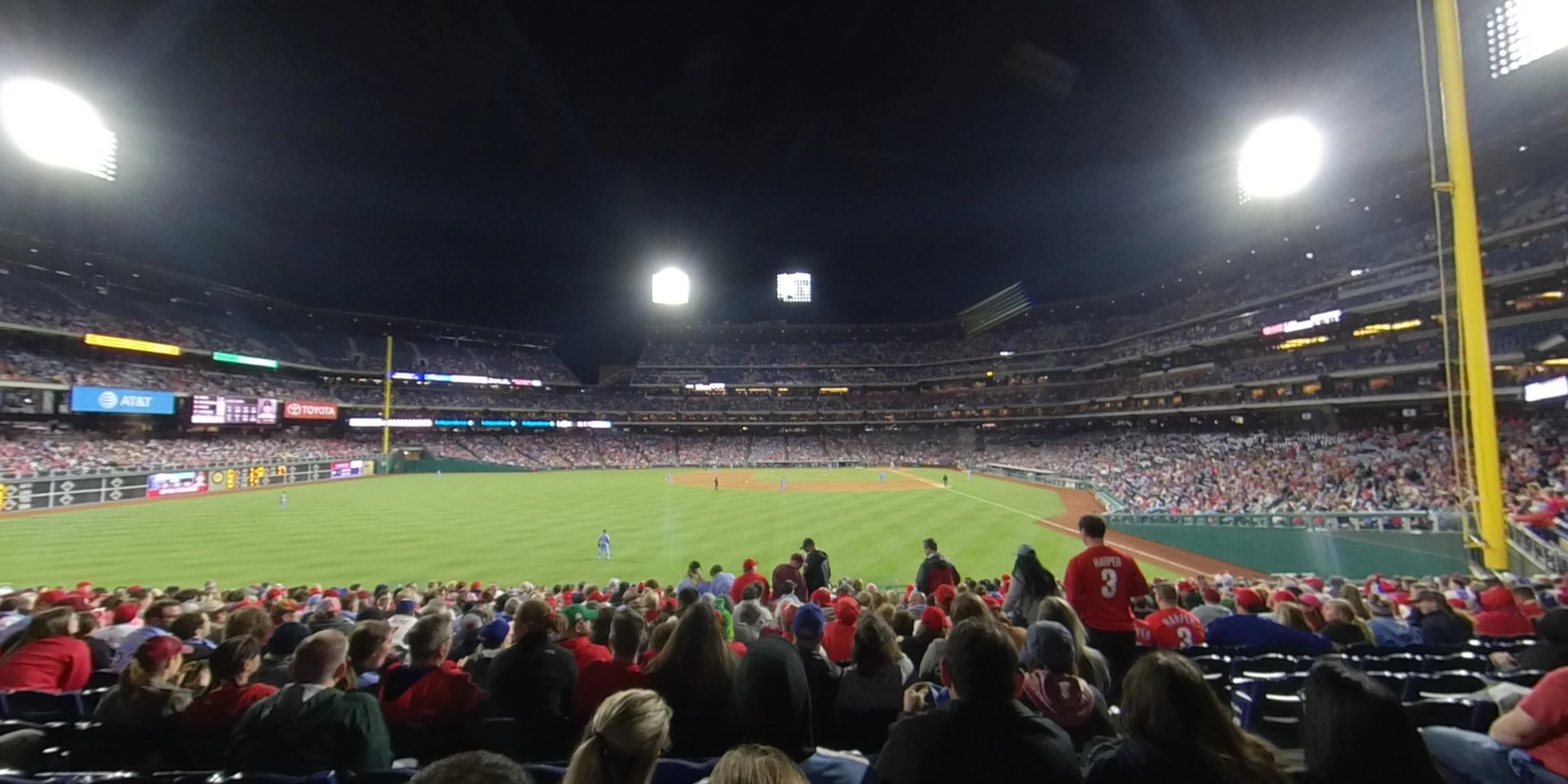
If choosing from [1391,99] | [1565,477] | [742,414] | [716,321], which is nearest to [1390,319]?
[1391,99]

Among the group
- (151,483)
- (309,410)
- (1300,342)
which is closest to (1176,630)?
(1300,342)

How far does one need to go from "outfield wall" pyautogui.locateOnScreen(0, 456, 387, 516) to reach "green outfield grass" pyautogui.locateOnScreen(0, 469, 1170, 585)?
7.12 feet

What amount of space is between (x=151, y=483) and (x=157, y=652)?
48.1 metres

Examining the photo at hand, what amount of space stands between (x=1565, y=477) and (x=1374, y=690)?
28352 millimetres

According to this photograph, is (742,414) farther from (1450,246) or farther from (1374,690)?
(1374,690)

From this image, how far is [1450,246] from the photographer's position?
3080cm

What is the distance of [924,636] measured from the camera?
564cm

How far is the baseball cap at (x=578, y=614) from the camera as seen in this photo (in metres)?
7.43

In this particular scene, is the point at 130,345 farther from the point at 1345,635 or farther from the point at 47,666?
the point at 1345,635

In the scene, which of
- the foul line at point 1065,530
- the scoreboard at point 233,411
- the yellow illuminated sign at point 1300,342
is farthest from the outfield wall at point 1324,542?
the scoreboard at point 233,411

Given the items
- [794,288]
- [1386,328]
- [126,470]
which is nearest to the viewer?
[1386,328]

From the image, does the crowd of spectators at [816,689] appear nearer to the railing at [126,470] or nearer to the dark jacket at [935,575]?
the dark jacket at [935,575]

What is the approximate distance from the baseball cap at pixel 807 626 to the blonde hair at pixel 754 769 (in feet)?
9.95

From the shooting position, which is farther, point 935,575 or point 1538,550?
point 1538,550
